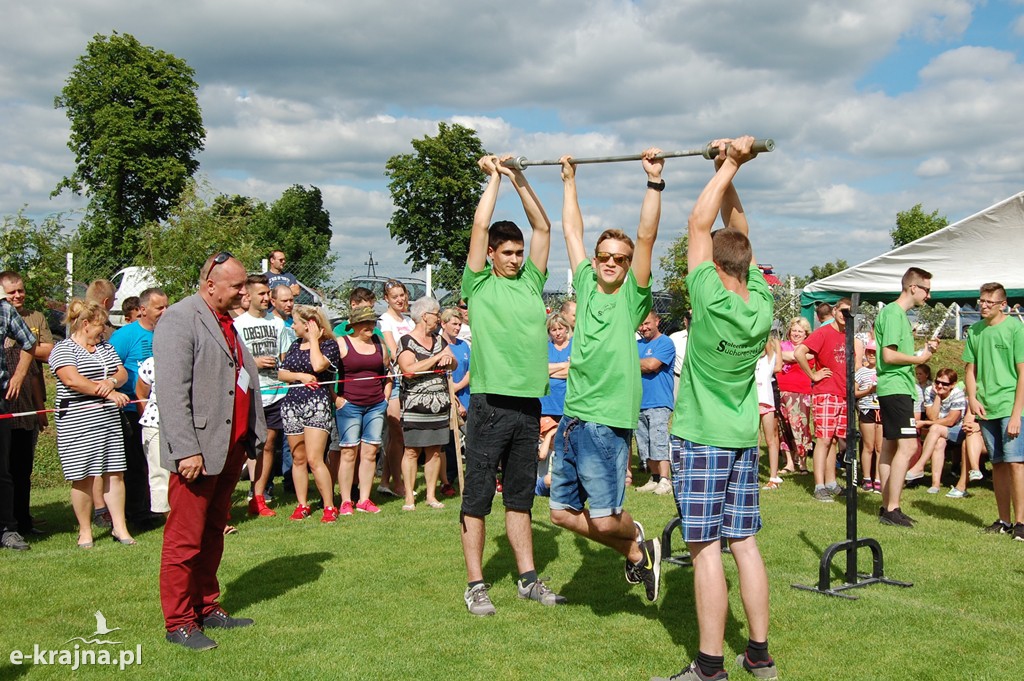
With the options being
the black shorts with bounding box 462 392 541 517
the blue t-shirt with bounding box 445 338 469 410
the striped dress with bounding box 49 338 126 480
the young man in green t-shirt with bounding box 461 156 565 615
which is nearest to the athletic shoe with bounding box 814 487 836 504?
the blue t-shirt with bounding box 445 338 469 410

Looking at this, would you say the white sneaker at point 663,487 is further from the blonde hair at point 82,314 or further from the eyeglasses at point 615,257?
the blonde hair at point 82,314

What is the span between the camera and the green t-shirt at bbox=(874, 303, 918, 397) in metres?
7.91

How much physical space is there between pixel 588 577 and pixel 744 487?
7.49 ft

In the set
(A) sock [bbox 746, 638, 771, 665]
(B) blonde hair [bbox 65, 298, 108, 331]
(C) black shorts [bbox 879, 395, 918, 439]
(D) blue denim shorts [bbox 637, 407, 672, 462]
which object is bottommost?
(A) sock [bbox 746, 638, 771, 665]

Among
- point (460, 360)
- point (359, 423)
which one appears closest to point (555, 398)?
point (460, 360)

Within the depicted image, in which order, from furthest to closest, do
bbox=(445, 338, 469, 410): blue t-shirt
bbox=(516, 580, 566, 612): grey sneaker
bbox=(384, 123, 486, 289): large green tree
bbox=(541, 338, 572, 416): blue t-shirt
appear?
bbox=(384, 123, 486, 289): large green tree, bbox=(445, 338, 469, 410): blue t-shirt, bbox=(541, 338, 572, 416): blue t-shirt, bbox=(516, 580, 566, 612): grey sneaker

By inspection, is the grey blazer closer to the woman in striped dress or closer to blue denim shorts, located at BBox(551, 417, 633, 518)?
blue denim shorts, located at BBox(551, 417, 633, 518)

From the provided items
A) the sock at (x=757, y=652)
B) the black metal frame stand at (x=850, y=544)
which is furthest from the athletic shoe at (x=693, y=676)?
the black metal frame stand at (x=850, y=544)

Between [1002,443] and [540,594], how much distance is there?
4585mm

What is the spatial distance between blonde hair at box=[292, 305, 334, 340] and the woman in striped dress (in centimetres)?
177

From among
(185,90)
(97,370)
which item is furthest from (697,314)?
(185,90)

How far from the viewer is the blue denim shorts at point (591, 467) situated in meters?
4.94

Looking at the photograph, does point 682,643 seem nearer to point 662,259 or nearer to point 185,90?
point 662,259

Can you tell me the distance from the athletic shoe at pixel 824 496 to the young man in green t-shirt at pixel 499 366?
4.99 meters
